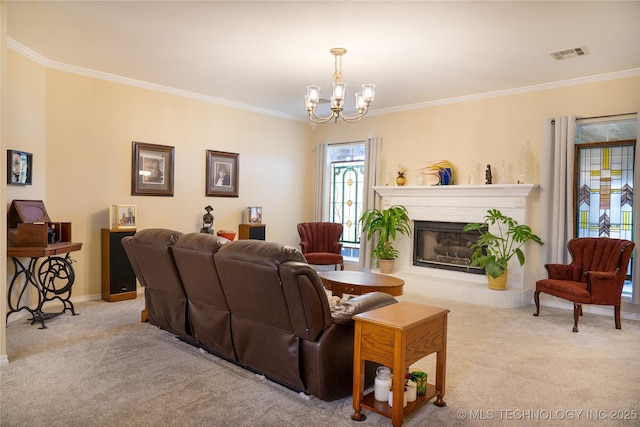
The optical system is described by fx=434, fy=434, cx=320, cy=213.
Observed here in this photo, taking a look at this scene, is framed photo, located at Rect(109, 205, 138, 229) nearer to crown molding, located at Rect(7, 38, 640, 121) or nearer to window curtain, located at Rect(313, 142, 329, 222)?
crown molding, located at Rect(7, 38, 640, 121)

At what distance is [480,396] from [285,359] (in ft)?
4.25

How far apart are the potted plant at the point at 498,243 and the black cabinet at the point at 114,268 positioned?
4.39m

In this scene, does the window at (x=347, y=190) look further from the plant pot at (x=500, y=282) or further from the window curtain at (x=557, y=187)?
the window curtain at (x=557, y=187)

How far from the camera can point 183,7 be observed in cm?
349

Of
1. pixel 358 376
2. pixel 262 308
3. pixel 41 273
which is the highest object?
pixel 262 308

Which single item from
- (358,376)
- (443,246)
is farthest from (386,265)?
(358,376)

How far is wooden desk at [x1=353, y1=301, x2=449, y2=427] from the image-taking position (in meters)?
2.28

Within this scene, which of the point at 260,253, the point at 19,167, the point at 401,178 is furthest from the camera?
the point at 401,178

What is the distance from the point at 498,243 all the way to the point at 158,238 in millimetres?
4264

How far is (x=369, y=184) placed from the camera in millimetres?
7168

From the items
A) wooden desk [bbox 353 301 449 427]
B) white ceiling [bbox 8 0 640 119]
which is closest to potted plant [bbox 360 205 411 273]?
white ceiling [bbox 8 0 640 119]

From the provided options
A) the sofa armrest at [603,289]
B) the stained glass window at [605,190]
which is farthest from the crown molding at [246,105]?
the sofa armrest at [603,289]

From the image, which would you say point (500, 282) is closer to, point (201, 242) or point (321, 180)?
point (321, 180)

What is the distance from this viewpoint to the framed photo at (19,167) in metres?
4.26
